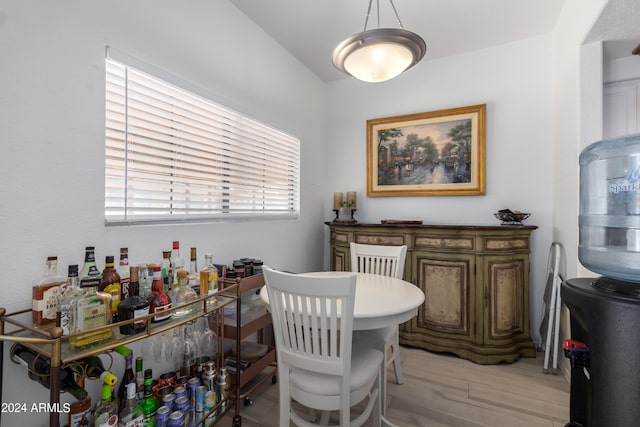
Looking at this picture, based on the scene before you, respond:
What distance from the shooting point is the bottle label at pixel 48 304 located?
117 centimetres

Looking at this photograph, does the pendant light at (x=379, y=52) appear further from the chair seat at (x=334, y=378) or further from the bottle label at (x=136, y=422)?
the bottle label at (x=136, y=422)

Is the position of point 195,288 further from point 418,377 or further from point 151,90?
point 418,377

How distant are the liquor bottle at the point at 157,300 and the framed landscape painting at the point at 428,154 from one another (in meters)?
2.55

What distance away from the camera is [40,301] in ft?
3.84

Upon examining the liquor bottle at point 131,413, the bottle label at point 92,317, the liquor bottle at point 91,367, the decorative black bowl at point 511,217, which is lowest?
the liquor bottle at point 131,413

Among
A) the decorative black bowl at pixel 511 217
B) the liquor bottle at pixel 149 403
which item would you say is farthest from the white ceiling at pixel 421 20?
the liquor bottle at pixel 149 403

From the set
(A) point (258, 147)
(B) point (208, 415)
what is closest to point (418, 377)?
(B) point (208, 415)

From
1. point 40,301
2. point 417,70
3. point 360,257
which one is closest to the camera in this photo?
point 40,301

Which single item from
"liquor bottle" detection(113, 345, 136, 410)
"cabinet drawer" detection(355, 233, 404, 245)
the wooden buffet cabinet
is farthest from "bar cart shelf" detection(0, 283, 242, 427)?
the wooden buffet cabinet

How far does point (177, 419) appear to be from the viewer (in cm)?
143

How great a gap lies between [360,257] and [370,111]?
6.43 ft

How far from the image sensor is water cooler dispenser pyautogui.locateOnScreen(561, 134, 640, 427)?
2.58 ft

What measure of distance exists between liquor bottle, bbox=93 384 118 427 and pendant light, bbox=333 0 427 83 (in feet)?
6.43

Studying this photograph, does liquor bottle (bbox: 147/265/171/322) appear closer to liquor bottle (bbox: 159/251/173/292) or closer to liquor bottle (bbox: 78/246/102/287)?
liquor bottle (bbox: 159/251/173/292)
